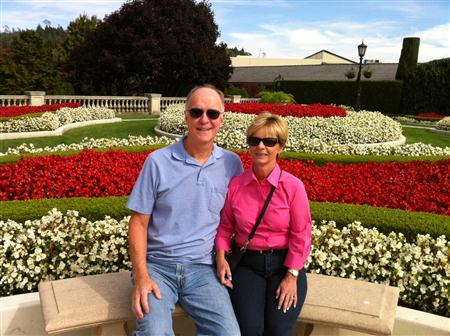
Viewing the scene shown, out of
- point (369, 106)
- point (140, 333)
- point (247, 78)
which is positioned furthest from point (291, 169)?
point (247, 78)

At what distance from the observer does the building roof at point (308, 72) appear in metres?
48.4

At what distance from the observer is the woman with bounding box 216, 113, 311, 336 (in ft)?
10.0

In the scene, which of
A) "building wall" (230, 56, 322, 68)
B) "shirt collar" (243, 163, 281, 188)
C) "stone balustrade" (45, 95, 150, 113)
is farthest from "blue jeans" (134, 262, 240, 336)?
"building wall" (230, 56, 322, 68)

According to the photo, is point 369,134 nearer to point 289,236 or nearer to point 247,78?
point 289,236

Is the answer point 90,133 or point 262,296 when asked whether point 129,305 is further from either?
point 90,133

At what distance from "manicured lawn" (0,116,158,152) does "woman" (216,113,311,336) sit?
10840mm

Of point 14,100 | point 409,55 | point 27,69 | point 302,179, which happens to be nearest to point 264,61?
point 409,55

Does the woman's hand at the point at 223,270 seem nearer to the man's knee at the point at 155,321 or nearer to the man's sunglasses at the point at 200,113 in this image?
the man's knee at the point at 155,321

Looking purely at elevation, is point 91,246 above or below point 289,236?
below

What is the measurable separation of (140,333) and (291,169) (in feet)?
16.5

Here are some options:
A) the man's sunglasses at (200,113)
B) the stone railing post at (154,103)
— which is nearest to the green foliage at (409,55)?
the stone railing post at (154,103)

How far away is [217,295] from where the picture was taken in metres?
2.99

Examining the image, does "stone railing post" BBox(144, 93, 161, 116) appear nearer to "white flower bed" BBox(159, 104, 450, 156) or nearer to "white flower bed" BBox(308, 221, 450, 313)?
"white flower bed" BBox(159, 104, 450, 156)

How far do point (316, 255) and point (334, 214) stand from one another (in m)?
0.82
